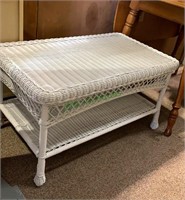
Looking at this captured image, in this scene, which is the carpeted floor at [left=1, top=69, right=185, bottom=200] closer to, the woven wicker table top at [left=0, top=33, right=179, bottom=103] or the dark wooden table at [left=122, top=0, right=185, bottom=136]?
the dark wooden table at [left=122, top=0, right=185, bottom=136]

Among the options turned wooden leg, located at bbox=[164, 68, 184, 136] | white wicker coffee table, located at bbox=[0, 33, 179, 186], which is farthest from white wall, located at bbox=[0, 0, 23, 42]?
turned wooden leg, located at bbox=[164, 68, 184, 136]

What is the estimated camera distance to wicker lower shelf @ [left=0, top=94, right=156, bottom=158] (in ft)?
3.27

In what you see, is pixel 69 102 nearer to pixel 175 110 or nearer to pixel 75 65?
pixel 75 65

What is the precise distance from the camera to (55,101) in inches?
31.7

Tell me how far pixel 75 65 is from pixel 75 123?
0.26m

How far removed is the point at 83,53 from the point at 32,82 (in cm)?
32

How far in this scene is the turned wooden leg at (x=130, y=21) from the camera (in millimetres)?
1387

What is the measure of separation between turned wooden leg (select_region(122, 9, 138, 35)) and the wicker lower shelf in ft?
1.24

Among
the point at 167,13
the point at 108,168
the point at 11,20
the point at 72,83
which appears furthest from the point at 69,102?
the point at 167,13

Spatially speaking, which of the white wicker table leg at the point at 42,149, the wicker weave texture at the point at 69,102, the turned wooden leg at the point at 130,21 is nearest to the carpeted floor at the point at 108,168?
the white wicker table leg at the point at 42,149

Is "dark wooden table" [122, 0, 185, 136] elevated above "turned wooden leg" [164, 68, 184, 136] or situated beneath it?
elevated above

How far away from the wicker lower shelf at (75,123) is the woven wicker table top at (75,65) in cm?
22

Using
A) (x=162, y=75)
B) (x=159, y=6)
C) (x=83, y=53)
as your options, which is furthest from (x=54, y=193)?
(x=159, y=6)

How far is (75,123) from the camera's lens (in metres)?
1.12
